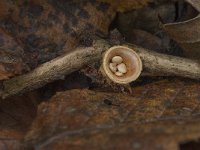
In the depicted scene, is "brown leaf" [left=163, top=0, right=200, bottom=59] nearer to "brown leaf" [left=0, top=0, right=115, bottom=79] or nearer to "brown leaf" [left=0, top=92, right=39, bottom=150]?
"brown leaf" [left=0, top=0, right=115, bottom=79]

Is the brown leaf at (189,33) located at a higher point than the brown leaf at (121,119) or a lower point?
higher

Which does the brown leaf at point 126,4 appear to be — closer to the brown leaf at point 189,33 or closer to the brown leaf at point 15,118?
the brown leaf at point 189,33

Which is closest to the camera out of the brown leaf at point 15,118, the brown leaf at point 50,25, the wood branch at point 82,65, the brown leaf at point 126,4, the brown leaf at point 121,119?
the brown leaf at point 121,119

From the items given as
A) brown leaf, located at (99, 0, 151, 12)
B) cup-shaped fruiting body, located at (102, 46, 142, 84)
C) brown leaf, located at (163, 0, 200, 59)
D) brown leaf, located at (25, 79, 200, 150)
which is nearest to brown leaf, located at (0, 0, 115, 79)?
brown leaf, located at (99, 0, 151, 12)

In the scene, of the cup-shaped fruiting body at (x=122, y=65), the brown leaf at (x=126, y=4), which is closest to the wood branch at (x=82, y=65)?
the cup-shaped fruiting body at (x=122, y=65)

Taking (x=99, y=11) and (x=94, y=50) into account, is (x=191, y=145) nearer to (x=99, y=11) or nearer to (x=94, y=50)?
(x=94, y=50)

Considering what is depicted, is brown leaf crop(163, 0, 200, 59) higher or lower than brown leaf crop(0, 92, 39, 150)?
higher

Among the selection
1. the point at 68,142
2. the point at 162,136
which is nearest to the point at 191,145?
the point at 162,136
